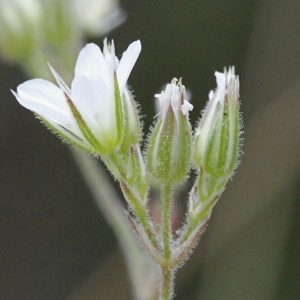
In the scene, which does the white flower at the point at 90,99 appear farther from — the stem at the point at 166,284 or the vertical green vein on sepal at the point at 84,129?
the stem at the point at 166,284

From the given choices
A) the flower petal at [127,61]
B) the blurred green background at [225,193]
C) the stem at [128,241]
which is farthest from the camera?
the blurred green background at [225,193]

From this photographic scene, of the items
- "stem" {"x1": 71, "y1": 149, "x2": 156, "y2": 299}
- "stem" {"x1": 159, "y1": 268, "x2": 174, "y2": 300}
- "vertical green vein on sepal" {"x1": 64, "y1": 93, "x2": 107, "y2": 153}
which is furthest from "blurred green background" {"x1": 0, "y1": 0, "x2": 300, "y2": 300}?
"vertical green vein on sepal" {"x1": 64, "y1": 93, "x2": 107, "y2": 153}

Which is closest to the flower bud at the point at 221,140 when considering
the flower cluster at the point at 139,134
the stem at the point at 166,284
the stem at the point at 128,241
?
the flower cluster at the point at 139,134

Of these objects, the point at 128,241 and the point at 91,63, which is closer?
the point at 91,63

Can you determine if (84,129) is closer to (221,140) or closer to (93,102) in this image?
(93,102)

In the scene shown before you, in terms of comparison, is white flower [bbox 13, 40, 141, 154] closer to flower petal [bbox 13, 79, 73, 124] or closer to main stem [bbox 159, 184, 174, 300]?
flower petal [bbox 13, 79, 73, 124]

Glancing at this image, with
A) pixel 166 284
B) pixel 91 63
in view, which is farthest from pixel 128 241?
pixel 91 63

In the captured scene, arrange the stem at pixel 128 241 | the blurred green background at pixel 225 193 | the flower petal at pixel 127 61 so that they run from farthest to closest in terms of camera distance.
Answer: the blurred green background at pixel 225 193, the stem at pixel 128 241, the flower petal at pixel 127 61
